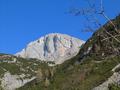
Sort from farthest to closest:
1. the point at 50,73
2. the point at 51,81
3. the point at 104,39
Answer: the point at 50,73
the point at 51,81
the point at 104,39

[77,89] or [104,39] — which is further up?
[77,89]

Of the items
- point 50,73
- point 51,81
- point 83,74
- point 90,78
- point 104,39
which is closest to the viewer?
point 104,39

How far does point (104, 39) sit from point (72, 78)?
200 feet

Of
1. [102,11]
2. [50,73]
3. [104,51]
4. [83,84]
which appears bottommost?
[104,51]

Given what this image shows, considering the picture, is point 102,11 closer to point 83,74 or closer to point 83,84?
point 83,84

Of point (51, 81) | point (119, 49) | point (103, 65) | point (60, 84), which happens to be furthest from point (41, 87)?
point (119, 49)

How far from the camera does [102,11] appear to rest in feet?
39.1

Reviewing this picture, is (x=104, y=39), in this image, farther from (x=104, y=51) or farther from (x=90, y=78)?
(x=90, y=78)

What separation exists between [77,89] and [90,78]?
6.85m

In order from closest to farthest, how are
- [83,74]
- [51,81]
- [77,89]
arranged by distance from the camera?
[77,89], [83,74], [51,81]

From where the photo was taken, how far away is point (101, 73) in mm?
67688

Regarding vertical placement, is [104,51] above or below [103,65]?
below

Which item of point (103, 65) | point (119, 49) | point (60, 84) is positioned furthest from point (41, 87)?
point (119, 49)

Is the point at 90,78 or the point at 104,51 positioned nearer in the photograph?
the point at 104,51
